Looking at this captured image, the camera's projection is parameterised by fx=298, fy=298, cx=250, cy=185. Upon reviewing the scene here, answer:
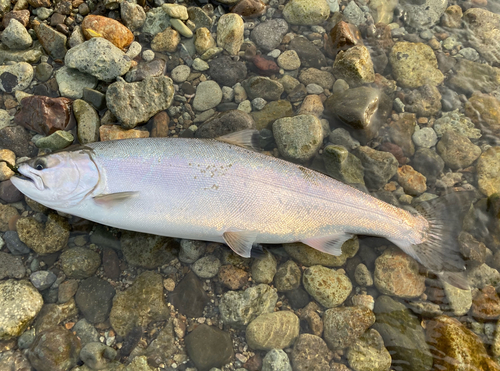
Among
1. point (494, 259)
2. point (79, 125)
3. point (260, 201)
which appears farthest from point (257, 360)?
point (79, 125)

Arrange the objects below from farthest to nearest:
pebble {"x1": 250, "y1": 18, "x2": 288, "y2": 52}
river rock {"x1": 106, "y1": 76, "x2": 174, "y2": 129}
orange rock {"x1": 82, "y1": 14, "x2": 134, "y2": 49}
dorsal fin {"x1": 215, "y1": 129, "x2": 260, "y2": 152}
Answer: pebble {"x1": 250, "y1": 18, "x2": 288, "y2": 52}, orange rock {"x1": 82, "y1": 14, "x2": 134, "y2": 49}, river rock {"x1": 106, "y1": 76, "x2": 174, "y2": 129}, dorsal fin {"x1": 215, "y1": 129, "x2": 260, "y2": 152}

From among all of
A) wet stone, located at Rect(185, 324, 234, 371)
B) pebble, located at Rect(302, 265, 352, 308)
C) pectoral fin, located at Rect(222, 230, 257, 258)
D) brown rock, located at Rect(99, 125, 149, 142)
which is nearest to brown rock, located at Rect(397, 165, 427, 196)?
pebble, located at Rect(302, 265, 352, 308)

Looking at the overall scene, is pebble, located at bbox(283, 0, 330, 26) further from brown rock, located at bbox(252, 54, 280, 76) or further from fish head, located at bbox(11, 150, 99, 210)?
fish head, located at bbox(11, 150, 99, 210)

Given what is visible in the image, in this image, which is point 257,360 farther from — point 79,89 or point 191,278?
point 79,89

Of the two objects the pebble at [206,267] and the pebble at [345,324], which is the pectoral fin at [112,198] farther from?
the pebble at [345,324]

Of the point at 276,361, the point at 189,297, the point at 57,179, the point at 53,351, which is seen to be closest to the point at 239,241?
the point at 189,297

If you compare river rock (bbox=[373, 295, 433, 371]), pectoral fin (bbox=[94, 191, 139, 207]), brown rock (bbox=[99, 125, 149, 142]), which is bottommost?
river rock (bbox=[373, 295, 433, 371])

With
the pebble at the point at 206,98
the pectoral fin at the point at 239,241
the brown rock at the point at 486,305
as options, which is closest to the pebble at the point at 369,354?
the brown rock at the point at 486,305
